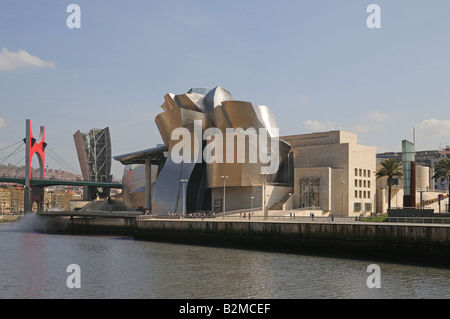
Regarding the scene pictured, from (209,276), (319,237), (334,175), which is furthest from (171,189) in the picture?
(209,276)

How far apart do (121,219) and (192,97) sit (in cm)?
1873

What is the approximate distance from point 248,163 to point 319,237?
2486 centimetres

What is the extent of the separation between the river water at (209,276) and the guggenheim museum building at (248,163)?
25.4m

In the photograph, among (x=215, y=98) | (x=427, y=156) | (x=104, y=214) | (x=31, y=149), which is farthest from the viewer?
(x=427, y=156)

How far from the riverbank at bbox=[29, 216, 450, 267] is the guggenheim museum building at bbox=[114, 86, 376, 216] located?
11994mm

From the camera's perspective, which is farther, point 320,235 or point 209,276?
point 320,235

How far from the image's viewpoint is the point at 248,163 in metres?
61.5

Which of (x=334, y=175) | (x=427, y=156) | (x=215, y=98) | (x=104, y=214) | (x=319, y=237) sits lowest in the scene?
(x=319, y=237)

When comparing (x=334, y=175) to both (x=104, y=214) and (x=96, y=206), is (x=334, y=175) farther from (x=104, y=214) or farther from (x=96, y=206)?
(x=96, y=206)

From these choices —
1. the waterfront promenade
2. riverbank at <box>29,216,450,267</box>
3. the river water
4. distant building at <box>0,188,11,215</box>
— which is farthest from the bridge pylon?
distant building at <box>0,188,11,215</box>

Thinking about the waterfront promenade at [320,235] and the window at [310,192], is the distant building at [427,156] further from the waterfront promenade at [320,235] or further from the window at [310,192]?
the waterfront promenade at [320,235]

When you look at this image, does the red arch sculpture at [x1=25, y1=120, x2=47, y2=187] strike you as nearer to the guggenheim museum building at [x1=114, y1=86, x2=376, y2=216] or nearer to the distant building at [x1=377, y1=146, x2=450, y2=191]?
the guggenheim museum building at [x1=114, y1=86, x2=376, y2=216]

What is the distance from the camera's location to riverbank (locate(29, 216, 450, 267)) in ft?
103

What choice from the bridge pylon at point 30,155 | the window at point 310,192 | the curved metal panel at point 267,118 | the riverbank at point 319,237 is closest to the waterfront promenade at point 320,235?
the riverbank at point 319,237
